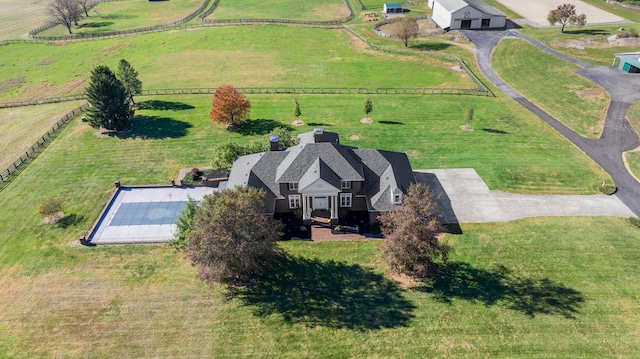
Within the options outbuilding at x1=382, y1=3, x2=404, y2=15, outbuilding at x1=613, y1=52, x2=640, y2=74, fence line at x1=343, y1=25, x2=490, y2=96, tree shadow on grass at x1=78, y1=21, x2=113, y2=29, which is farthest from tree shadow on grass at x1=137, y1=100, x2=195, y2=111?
outbuilding at x1=613, y1=52, x2=640, y2=74

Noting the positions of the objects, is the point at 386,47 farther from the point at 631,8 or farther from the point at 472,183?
the point at 631,8

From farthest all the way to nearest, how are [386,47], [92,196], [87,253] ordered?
[386,47] < [92,196] < [87,253]

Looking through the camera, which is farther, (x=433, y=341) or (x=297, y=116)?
(x=297, y=116)

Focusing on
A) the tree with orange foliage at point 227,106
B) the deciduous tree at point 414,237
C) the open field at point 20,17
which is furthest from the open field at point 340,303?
the open field at point 20,17

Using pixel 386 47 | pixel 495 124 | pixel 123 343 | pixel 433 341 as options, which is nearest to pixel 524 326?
pixel 433 341

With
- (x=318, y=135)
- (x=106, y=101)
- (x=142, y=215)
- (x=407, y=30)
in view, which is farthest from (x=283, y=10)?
(x=142, y=215)

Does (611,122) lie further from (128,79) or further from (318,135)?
(128,79)
